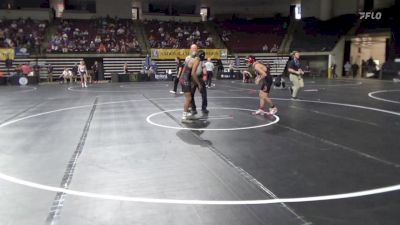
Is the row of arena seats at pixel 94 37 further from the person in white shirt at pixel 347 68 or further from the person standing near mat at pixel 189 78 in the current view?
the person standing near mat at pixel 189 78

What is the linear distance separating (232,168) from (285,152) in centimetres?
131

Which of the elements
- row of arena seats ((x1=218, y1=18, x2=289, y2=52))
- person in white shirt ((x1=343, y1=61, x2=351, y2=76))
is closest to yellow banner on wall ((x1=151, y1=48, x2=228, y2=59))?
row of arena seats ((x1=218, y1=18, x2=289, y2=52))

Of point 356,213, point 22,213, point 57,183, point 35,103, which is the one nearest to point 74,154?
point 57,183

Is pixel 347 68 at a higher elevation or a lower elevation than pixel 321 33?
lower

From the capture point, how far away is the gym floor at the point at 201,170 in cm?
407

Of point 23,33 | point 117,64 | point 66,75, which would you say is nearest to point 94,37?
point 117,64

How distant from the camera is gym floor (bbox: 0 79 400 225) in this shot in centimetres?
407

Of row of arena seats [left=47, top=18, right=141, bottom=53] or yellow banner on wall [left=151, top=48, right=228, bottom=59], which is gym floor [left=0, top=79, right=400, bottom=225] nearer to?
row of arena seats [left=47, top=18, right=141, bottom=53]

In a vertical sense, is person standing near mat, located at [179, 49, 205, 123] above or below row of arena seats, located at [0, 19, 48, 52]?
below

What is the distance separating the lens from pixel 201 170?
561 centimetres

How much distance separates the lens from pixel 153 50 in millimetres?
31734

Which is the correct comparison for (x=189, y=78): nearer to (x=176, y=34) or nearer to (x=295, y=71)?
(x=295, y=71)

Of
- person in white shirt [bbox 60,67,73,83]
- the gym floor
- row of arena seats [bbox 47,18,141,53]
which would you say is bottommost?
the gym floor

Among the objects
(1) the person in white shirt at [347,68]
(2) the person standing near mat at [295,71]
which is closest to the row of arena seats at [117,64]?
(1) the person in white shirt at [347,68]
